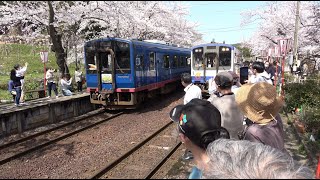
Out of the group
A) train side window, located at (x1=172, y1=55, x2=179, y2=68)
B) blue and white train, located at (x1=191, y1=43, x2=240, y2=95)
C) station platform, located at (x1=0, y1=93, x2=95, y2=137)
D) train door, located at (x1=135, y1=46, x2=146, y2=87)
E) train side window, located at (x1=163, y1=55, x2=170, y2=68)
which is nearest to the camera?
station platform, located at (x1=0, y1=93, x2=95, y2=137)

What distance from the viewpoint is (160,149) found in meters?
7.05

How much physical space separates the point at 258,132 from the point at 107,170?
13.1 feet

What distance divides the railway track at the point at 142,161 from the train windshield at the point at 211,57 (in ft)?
25.6

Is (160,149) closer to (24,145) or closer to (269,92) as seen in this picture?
(24,145)

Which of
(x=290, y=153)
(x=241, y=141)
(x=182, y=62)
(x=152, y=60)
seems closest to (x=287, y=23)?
(x=182, y=62)

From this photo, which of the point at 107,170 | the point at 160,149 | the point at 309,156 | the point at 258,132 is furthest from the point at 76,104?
the point at 258,132

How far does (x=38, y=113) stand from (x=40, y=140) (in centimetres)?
235

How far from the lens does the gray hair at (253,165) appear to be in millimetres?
1123

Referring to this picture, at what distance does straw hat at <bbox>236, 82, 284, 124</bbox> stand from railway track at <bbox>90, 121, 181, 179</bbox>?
332 cm

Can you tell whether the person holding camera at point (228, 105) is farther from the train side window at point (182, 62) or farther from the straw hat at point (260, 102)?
the train side window at point (182, 62)

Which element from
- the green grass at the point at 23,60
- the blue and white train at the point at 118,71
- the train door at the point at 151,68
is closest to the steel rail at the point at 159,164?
the blue and white train at the point at 118,71

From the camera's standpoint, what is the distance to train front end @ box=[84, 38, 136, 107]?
11289mm

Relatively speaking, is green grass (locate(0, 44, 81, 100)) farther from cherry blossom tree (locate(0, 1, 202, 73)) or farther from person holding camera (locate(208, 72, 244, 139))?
person holding camera (locate(208, 72, 244, 139))

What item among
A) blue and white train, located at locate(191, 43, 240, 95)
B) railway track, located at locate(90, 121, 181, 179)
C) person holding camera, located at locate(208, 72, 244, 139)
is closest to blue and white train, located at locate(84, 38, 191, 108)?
blue and white train, located at locate(191, 43, 240, 95)
